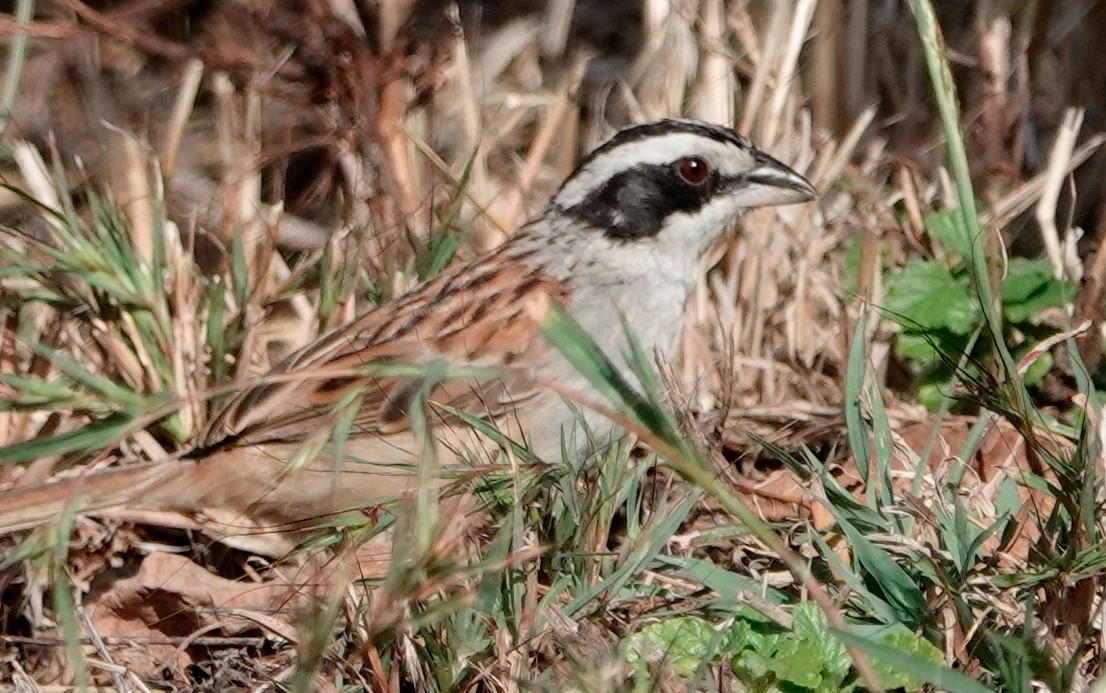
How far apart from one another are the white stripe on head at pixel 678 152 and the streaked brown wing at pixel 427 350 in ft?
1.06

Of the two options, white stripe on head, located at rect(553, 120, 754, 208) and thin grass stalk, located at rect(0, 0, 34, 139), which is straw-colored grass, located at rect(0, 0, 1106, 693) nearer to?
thin grass stalk, located at rect(0, 0, 34, 139)

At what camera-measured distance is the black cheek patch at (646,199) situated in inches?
157

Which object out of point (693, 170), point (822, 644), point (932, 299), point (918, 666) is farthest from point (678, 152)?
point (918, 666)

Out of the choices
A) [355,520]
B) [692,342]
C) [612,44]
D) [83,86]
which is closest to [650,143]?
[692,342]

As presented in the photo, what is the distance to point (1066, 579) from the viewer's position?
8.50 feet

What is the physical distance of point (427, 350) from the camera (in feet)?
12.1

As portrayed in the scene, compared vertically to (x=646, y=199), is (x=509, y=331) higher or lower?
lower

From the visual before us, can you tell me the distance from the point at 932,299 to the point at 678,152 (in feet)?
2.32

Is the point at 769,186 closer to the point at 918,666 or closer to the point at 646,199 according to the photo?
the point at 646,199

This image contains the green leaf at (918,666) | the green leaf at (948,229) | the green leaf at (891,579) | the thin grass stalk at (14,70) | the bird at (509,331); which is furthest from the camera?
the green leaf at (948,229)

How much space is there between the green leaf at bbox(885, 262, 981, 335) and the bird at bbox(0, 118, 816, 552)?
13.6 inches

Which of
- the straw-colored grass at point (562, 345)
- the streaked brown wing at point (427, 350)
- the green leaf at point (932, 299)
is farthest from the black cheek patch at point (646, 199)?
the green leaf at point (932, 299)

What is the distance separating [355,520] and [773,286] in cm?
183

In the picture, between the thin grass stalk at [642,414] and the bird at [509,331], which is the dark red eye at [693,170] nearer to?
the bird at [509,331]
